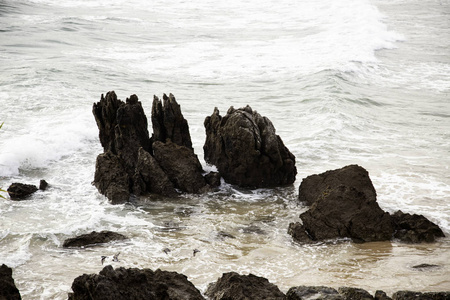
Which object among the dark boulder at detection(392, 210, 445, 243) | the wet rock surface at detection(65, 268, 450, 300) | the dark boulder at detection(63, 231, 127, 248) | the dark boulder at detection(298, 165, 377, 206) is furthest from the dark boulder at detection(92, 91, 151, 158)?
the dark boulder at detection(392, 210, 445, 243)

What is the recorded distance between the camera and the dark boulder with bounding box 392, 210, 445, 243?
793cm

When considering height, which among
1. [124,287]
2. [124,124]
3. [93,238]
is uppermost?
[124,124]

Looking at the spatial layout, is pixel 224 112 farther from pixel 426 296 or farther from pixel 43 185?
pixel 426 296

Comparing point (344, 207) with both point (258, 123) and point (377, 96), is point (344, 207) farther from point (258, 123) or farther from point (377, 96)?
point (377, 96)

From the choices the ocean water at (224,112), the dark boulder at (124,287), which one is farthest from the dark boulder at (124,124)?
the dark boulder at (124,287)

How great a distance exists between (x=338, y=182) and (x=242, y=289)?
4.00m

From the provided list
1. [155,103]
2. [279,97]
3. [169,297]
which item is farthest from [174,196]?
[279,97]

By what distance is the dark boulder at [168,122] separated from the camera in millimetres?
10570

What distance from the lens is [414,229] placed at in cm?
809

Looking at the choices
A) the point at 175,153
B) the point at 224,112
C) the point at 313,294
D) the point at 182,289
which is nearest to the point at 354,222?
Result: the point at 313,294

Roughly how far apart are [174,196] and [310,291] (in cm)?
480

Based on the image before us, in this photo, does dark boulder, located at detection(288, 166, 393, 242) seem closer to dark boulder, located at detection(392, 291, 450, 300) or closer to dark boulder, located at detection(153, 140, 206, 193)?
dark boulder, located at detection(153, 140, 206, 193)

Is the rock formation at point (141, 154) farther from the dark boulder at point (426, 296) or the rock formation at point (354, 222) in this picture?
the dark boulder at point (426, 296)

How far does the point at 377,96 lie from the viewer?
61.7 ft
